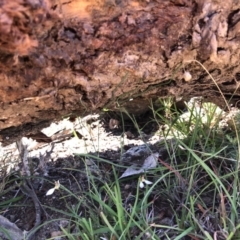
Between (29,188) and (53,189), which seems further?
(29,188)

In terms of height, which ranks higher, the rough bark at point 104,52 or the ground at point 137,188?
the rough bark at point 104,52

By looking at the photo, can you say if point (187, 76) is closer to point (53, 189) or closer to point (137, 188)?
point (137, 188)

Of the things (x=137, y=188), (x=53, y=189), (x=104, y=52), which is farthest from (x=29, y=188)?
(x=104, y=52)

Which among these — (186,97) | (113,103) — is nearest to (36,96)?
(113,103)

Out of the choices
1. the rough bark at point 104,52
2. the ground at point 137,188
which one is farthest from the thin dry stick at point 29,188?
the rough bark at point 104,52

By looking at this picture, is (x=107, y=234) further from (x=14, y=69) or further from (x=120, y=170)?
(x=14, y=69)

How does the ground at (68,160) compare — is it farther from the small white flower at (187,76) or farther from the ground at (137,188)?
the small white flower at (187,76)

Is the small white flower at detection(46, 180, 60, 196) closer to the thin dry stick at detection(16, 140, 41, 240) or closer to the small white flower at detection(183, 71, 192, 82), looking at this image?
the thin dry stick at detection(16, 140, 41, 240)

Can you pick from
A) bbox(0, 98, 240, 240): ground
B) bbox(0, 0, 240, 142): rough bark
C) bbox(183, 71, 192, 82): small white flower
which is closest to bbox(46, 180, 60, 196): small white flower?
bbox(0, 98, 240, 240): ground
